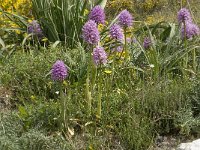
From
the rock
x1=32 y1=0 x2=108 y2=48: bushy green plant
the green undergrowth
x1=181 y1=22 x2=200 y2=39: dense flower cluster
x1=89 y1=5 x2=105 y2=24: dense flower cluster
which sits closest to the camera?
the rock

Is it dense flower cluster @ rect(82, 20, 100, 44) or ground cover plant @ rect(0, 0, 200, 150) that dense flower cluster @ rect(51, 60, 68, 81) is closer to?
ground cover plant @ rect(0, 0, 200, 150)

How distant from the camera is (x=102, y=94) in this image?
3875mm

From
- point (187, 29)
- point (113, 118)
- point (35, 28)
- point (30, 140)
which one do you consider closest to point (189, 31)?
point (187, 29)

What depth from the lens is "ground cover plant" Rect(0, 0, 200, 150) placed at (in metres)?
3.27

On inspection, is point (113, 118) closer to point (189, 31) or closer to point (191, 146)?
point (191, 146)

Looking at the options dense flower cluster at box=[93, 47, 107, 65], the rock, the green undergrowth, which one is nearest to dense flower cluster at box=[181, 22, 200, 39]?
the green undergrowth

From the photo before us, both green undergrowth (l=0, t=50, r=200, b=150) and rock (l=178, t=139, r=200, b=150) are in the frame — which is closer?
rock (l=178, t=139, r=200, b=150)

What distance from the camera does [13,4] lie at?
7195 mm

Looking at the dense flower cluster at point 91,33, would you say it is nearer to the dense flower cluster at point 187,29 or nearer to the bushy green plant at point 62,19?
the dense flower cluster at point 187,29

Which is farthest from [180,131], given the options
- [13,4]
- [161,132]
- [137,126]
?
[13,4]

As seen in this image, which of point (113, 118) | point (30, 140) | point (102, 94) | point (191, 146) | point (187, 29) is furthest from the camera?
point (187, 29)

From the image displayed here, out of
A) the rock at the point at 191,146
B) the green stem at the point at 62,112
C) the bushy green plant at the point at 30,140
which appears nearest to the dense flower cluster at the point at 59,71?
the green stem at the point at 62,112

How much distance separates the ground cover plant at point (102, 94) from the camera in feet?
10.7

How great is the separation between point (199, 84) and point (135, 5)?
8893 millimetres
